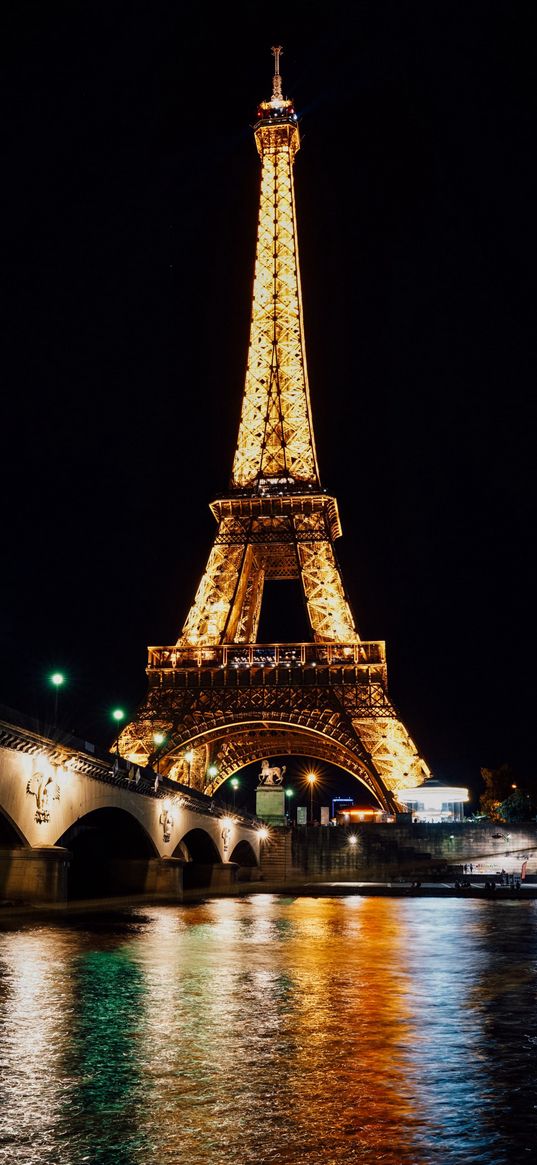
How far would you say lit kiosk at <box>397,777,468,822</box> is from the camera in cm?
8294

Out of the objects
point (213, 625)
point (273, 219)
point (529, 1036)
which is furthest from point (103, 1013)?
point (273, 219)

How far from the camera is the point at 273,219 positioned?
3686 inches

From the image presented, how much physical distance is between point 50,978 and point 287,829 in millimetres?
66747

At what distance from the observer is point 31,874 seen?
35.1 meters

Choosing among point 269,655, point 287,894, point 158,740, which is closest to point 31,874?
point 287,894

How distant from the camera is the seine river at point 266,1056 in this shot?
23.5 feet

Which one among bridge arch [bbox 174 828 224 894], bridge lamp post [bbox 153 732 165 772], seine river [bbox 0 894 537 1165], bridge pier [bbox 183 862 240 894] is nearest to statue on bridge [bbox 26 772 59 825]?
seine river [bbox 0 894 537 1165]

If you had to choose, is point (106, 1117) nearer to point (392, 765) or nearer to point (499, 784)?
point (392, 765)

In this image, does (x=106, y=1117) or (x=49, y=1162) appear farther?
(x=106, y=1117)

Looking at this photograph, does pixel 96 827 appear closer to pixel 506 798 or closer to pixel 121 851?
pixel 121 851

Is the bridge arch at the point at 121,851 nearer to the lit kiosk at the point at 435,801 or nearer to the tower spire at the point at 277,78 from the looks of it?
the lit kiosk at the point at 435,801

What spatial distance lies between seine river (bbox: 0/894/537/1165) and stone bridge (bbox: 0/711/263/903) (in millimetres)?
13042

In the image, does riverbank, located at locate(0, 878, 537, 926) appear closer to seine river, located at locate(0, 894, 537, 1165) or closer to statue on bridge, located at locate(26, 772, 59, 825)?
statue on bridge, located at locate(26, 772, 59, 825)

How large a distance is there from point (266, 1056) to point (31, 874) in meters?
26.8
